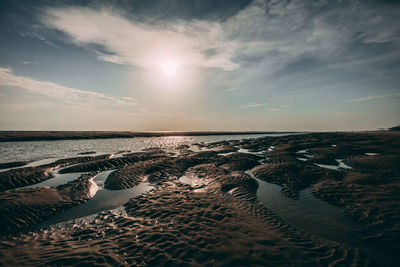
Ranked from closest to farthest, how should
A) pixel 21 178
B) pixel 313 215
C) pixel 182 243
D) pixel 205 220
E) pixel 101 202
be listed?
pixel 182 243 < pixel 205 220 < pixel 313 215 < pixel 101 202 < pixel 21 178

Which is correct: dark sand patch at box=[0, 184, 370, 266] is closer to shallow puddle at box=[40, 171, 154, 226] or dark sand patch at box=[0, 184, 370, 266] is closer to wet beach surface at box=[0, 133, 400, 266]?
wet beach surface at box=[0, 133, 400, 266]

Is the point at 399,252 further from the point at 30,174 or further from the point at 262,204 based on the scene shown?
the point at 30,174

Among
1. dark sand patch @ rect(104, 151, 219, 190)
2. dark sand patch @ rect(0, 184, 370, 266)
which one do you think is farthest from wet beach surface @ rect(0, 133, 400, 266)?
dark sand patch @ rect(104, 151, 219, 190)

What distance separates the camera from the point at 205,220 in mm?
8781

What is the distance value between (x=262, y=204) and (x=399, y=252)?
18.8 feet

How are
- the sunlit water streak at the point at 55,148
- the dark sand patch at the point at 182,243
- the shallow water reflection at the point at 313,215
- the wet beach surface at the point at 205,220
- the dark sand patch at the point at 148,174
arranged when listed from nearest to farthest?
the dark sand patch at the point at 182,243 < the wet beach surface at the point at 205,220 < the shallow water reflection at the point at 313,215 < the dark sand patch at the point at 148,174 < the sunlit water streak at the point at 55,148

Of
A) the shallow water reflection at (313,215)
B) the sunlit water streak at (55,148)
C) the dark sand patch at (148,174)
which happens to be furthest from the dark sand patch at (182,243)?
the sunlit water streak at (55,148)

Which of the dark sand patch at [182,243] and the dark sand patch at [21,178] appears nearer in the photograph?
the dark sand patch at [182,243]

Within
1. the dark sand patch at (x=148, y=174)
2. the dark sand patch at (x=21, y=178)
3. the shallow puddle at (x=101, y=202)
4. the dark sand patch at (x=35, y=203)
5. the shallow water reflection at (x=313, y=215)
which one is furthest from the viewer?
the dark sand patch at (x=148, y=174)

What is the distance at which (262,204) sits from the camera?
10859mm

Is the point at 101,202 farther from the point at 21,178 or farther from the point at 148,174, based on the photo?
the point at 21,178

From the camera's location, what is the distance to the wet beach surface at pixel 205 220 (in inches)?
244

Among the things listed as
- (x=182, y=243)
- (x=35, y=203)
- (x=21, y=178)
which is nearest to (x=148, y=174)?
(x=35, y=203)

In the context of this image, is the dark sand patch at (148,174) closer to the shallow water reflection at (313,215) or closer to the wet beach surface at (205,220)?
the wet beach surface at (205,220)
